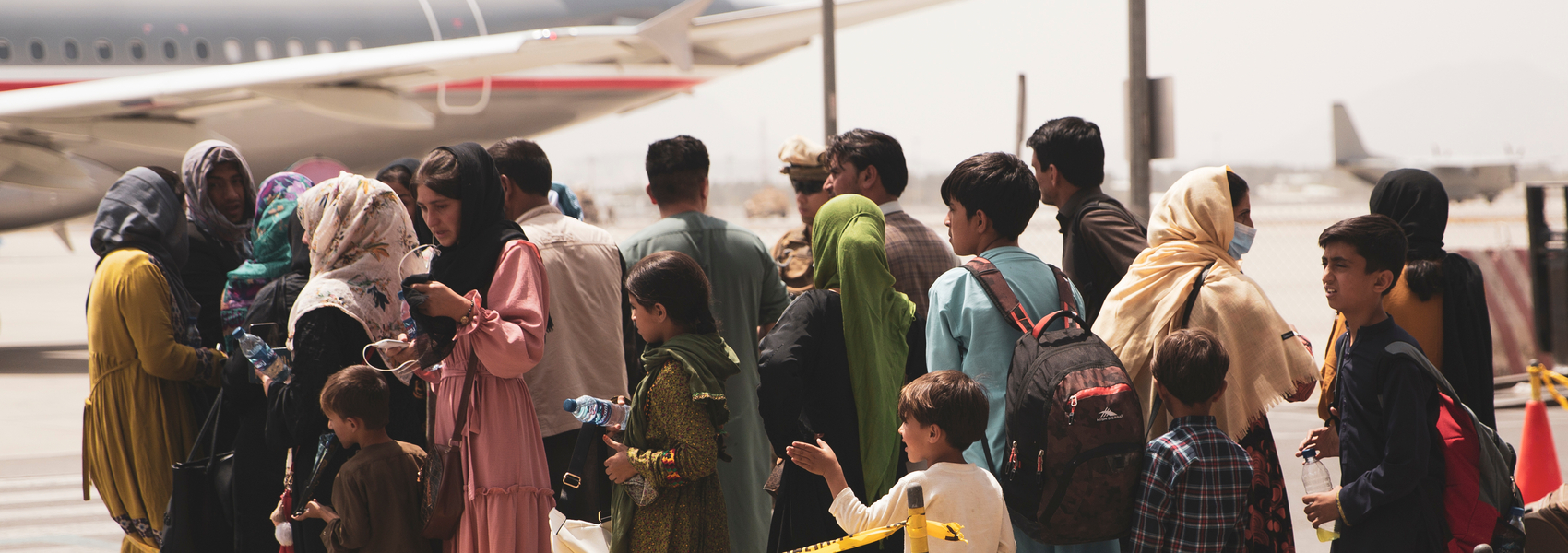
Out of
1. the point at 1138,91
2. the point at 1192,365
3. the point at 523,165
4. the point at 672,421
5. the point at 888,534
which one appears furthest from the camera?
the point at 1138,91

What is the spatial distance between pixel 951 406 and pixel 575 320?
1.59 m

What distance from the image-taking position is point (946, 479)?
2779 mm

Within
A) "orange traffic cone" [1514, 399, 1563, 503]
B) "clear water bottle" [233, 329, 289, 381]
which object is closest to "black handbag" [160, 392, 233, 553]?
"clear water bottle" [233, 329, 289, 381]

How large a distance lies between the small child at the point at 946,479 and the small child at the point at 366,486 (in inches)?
50.9

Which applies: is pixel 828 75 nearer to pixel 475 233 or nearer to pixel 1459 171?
pixel 475 233

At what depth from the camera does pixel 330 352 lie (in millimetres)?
3371

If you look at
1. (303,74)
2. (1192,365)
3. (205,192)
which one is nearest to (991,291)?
(1192,365)

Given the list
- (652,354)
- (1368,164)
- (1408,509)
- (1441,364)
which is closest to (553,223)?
(652,354)

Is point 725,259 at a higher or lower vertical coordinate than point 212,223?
lower

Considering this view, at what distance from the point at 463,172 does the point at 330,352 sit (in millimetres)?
660

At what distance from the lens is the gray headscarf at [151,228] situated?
4.30m

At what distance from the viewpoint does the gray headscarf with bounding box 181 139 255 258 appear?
4.62m

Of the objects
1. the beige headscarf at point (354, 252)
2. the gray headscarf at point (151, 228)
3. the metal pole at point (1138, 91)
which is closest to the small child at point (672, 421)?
the beige headscarf at point (354, 252)

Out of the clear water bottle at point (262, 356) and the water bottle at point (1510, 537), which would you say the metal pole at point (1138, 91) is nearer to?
the water bottle at point (1510, 537)
